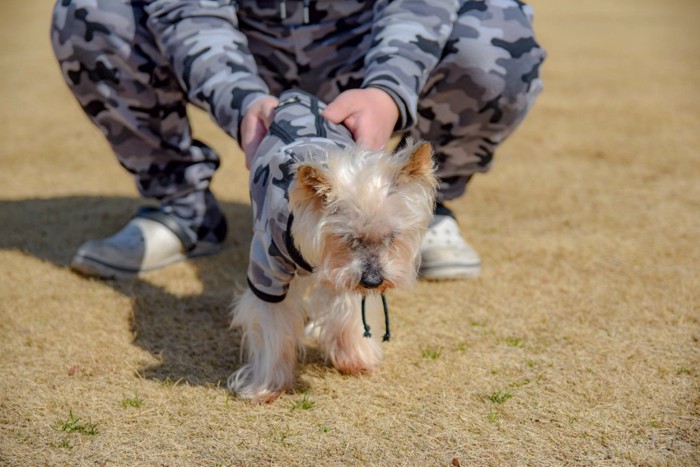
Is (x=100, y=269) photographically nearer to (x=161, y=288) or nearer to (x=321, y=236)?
(x=161, y=288)

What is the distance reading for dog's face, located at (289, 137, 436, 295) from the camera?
2205 millimetres

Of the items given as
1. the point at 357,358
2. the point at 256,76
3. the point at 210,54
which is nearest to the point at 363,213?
the point at 357,358

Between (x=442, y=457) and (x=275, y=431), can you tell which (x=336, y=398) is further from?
(x=442, y=457)

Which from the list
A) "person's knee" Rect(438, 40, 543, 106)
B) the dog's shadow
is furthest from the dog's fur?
"person's knee" Rect(438, 40, 543, 106)

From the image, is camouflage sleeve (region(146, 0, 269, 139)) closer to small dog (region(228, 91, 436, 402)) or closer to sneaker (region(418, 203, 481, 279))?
small dog (region(228, 91, 436, 402))

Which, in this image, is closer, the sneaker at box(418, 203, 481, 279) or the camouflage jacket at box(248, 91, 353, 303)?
the camouflage jacket at box(248, 91, 353, 303)

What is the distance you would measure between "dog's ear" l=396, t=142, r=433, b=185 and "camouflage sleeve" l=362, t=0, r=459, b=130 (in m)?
0.53

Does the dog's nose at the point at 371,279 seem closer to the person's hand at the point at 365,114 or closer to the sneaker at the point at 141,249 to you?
the person's hand at the point at 365,114

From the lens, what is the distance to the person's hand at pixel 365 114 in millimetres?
2549

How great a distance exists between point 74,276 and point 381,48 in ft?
6.37

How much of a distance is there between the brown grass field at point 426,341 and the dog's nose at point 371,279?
54 centimetres

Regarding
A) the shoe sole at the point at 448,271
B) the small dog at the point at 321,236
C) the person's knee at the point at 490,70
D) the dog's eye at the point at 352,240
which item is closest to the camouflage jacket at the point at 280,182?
the small dog at the point at 321,236

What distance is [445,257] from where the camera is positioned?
3609 mm

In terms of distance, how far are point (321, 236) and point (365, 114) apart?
1.89 feet
